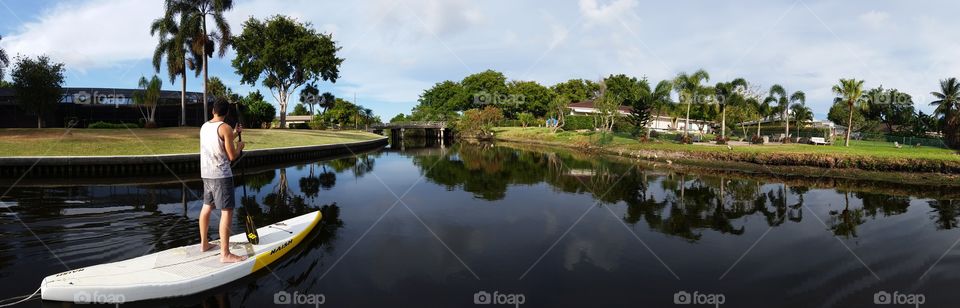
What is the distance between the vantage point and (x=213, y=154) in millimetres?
6438

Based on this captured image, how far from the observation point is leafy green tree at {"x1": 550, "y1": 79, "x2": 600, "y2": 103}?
311 ft

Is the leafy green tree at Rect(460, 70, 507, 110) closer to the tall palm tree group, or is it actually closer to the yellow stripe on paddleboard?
the tall palm tree group

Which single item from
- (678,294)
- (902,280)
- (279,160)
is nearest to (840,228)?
(902,280)

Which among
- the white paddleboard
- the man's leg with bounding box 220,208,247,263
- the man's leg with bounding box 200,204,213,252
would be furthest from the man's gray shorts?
the white paddleboard

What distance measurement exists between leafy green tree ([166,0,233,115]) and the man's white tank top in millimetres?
A: 34333

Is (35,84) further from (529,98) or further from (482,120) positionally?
(529,98)

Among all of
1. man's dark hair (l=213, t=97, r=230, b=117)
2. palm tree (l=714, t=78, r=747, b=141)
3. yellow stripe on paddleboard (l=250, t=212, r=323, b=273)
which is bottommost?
yellow stripe on paddleboard (l=250, t=212, r=323, b=273)

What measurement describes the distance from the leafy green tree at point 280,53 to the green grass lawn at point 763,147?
102 ft

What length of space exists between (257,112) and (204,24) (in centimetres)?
2049

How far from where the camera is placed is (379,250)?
29.9 feet

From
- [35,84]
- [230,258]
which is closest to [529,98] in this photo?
[35,84]

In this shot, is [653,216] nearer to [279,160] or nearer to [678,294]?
[678,294]

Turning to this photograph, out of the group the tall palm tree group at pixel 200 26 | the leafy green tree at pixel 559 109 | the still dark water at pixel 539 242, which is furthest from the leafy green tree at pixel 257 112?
the leafy green tree at pixel 559 109

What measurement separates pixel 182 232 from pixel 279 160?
2265 centimetres
